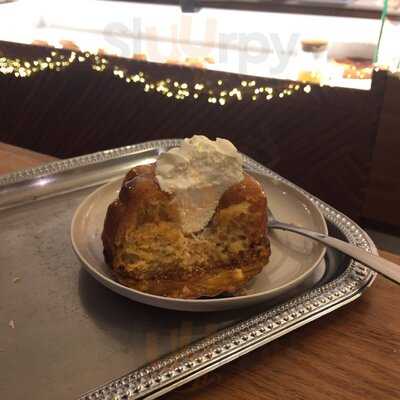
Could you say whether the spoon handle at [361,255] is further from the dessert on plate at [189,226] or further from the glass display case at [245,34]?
the glass display case at [245,34]

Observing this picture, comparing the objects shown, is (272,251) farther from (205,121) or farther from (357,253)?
(205,121)

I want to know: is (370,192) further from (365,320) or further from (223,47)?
(365,320)

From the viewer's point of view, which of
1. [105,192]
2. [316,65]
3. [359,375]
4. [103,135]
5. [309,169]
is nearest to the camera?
[359,375]

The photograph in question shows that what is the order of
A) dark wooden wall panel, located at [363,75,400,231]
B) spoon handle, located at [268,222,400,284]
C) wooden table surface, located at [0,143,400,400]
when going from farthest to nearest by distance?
dark wooden wall panel, located at [363,75,400,231] < spoon handle, located at [268,222,400,284] < wooden table surface, located at [0,143,400,400]

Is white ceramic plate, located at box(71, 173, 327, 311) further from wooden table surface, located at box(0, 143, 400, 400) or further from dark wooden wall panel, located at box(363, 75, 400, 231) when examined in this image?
dark wooden wall panel, located at box(363, 75, 400, 231)

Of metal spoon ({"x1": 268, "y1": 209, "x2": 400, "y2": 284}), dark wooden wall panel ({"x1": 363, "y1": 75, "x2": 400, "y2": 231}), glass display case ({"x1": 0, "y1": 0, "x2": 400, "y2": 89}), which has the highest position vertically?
glass display case ({"x1": 0, "y1": 0, "x2": 400, "y2": 89})

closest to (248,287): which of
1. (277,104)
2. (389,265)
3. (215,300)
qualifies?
(215,300)

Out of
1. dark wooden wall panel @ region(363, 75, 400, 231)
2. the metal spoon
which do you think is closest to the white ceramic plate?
the metal spoon

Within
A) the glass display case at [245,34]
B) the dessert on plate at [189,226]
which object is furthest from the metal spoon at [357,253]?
the glass display case at [245,34]
